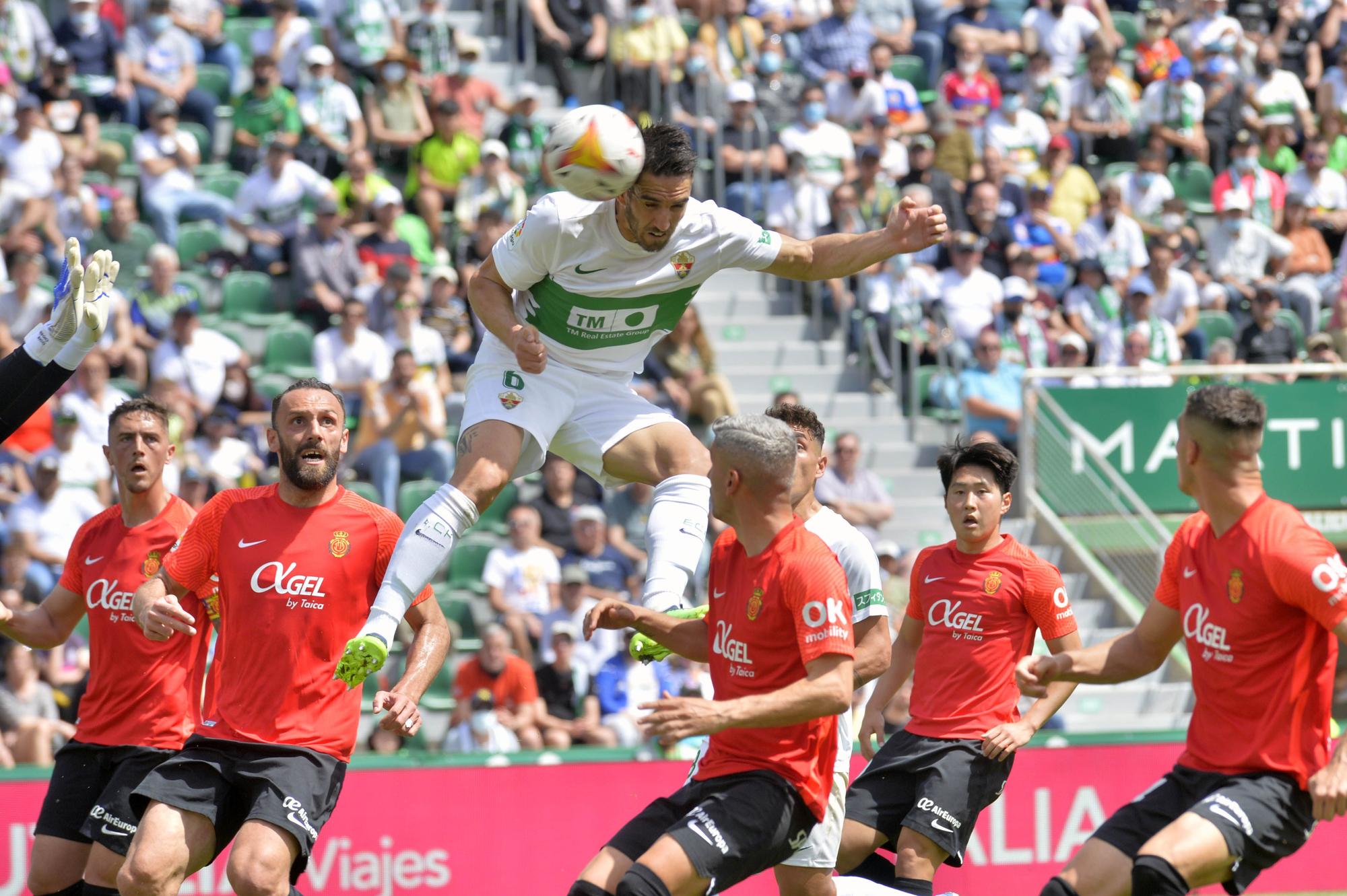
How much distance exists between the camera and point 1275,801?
229 inches

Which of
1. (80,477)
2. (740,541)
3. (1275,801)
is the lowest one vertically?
(80,477)

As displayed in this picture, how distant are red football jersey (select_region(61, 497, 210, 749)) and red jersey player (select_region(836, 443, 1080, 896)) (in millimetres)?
2844

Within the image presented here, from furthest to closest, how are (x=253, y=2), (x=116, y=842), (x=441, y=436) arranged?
(x=253, y=2), (x=441, y=436), (x=116, y=842)

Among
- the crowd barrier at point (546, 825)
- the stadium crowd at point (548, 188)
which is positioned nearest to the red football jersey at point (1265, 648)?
the crowd barrier at point (546, 825)

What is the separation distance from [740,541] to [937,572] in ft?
5.82

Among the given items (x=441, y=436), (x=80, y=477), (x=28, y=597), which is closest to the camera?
(x=28, y=597)

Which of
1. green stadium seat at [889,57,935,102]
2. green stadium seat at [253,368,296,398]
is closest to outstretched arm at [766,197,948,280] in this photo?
green stadium seat at [253,368,296,398]

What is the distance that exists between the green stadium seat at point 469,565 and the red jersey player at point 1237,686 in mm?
7556

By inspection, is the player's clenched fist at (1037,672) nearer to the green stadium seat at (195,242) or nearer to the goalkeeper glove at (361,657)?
the goalkeeper glove at (361,657)

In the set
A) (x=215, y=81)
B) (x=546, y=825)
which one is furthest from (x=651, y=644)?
(x=215, y=81)

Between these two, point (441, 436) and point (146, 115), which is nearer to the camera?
point (441, 436)

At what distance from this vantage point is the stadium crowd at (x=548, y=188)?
41.5 feet

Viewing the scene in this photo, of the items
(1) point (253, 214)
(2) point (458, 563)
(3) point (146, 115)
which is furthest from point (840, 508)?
(3) point (146, 115)

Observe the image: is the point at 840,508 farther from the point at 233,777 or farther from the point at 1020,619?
the point at 233,777
